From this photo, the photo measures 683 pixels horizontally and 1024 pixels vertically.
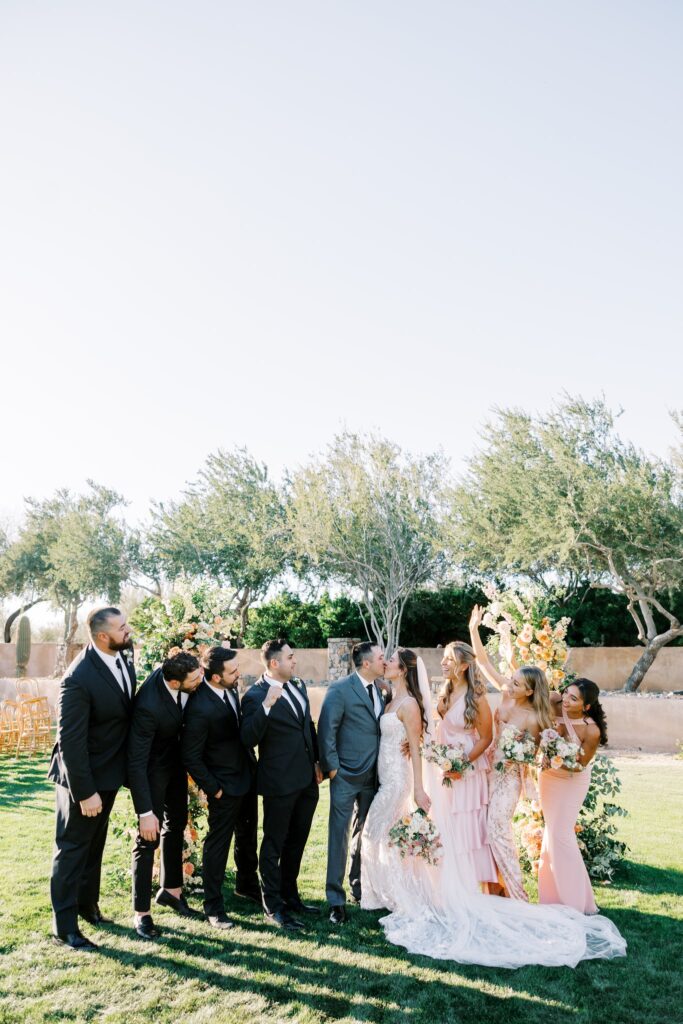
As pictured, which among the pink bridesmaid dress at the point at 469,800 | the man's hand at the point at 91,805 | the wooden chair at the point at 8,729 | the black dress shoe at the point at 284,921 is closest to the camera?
the man's hand at the point at 91,805

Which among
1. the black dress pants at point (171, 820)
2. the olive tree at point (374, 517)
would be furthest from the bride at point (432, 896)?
the olive tree at point (374, 517)

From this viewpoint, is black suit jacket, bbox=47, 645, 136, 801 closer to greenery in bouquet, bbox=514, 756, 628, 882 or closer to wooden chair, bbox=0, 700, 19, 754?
greenery in bouquet, bbox=514, 756, 628, 882

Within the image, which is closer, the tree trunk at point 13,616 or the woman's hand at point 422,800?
the woman's hand at point 422,800

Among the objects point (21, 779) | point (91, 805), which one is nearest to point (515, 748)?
point (91, 805)

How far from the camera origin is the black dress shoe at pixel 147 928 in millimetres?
5332

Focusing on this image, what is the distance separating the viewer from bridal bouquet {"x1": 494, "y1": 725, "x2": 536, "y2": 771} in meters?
6.00

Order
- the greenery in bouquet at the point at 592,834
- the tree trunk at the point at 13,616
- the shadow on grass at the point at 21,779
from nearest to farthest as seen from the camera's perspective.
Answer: the greenery in bouquet at the point at 592,834, the shadow on grass at the point at 21,779, the tree trunk at the point at 13,616

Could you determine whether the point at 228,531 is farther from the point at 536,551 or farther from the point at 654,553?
the point at 654,553

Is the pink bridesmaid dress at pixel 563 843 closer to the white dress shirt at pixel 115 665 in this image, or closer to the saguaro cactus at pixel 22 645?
the white dress shirt at pixel 115 665

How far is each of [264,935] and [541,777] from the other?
2522 millimetres

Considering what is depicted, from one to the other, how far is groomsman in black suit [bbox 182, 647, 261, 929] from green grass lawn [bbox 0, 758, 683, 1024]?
0.37m

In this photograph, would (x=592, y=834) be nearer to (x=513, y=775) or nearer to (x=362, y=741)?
(x=513, y=775)

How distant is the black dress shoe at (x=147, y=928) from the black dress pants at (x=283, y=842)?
0.83 m

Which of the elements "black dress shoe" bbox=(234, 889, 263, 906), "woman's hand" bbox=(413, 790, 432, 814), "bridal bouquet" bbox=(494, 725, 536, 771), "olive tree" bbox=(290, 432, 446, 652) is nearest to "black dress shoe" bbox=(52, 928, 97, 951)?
"black dress shoe" bbox=(234, 889, 263, 906)
